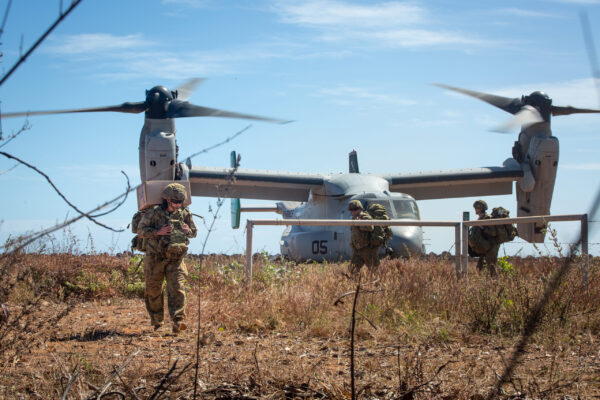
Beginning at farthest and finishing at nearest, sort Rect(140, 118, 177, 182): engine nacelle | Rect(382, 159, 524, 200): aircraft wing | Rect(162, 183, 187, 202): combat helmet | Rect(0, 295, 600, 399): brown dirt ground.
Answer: Rect(382, 159, 524, 200): aircraft wing, Rect(140, 118, 177, 182): engine nacelle, Rect(162, 183, 187, 202): combat helmet, Rect(0, 295, 600, 399): brown dirt ground

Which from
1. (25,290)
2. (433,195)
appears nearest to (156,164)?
(25,290)

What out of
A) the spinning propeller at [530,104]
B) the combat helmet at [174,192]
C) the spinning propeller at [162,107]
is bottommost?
the combat helmet at [174,192]

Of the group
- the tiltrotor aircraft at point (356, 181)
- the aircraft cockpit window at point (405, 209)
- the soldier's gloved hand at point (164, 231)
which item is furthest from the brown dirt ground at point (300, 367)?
the aircraft cockpit window at point (405, 209)

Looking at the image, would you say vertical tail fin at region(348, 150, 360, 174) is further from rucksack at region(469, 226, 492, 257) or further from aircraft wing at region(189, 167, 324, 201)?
rucksack at region(469, 226, 492, 257)

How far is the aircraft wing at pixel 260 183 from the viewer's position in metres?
16.5

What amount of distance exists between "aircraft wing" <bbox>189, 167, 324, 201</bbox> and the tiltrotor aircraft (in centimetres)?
3

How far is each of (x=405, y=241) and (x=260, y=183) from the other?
234 inches

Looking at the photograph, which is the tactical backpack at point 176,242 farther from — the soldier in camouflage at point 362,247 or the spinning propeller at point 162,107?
the spinning propeller at point 162,107

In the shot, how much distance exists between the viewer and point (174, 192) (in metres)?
6.76

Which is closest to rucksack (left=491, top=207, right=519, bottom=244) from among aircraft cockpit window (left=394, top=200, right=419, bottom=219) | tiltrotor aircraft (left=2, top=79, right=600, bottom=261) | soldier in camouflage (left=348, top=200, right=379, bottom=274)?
soldier in camouflage (left=348, top=200, right=379, bottom=274)

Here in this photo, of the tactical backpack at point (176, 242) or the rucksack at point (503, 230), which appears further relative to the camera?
the rucksack at point (503, 230)

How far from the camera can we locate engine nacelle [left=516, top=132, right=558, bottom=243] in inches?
626

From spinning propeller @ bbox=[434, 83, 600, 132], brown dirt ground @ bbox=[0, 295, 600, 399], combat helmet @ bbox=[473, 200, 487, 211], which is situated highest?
spinning propeller @ bbox=[434, 83, 600, 132]

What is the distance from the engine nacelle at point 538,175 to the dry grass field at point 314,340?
356 inches
